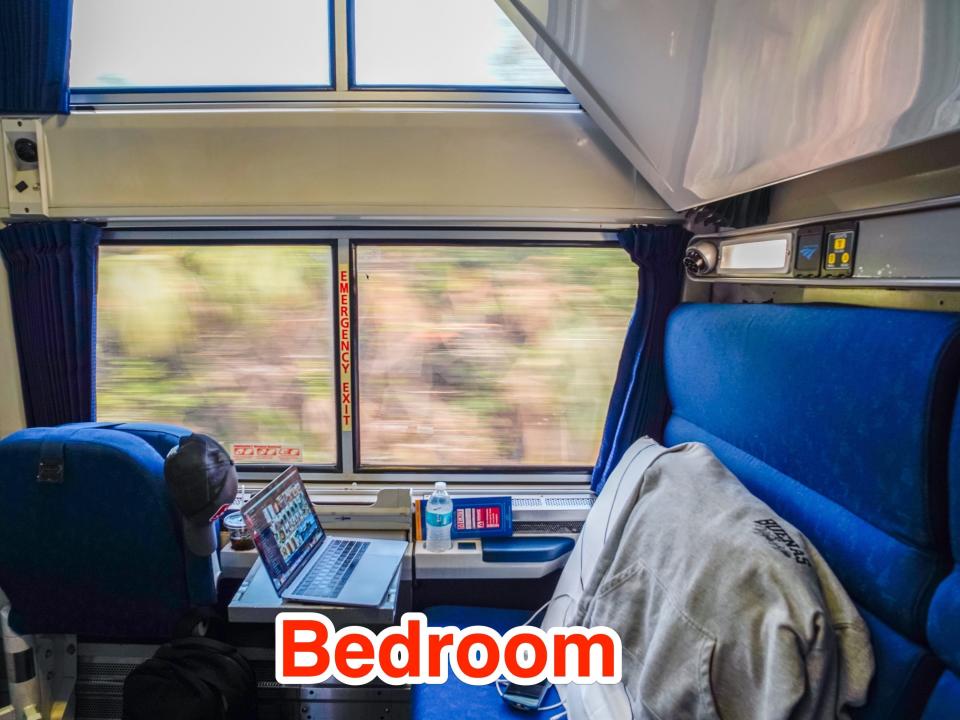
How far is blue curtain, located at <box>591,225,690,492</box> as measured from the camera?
2.06m

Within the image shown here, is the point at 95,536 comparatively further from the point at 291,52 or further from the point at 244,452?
the point at 291,52

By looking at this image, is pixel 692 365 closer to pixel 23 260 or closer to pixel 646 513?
pixel 646 513

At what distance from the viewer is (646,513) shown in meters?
1.38

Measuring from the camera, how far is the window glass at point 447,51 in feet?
6.89

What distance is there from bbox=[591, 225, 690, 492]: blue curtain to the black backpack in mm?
1540

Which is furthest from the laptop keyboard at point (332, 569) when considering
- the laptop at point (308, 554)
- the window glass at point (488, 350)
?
the window glass at point (488, 350)

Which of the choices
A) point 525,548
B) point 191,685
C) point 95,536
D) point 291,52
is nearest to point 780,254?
point 525,548

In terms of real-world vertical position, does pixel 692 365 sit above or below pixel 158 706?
above

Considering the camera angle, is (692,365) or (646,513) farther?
(692,365)

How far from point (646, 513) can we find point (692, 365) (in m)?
0.60

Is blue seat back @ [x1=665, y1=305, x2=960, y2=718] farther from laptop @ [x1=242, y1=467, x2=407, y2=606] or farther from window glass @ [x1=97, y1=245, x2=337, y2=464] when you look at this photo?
window glass @ [x1=97, y1=245, x2=337, y2=464]

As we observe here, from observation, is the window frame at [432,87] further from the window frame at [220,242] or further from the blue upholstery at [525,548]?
the blue upholstery at [525,548]

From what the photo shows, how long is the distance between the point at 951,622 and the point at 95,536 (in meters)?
2.14

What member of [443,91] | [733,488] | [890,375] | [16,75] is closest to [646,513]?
[733,488]
